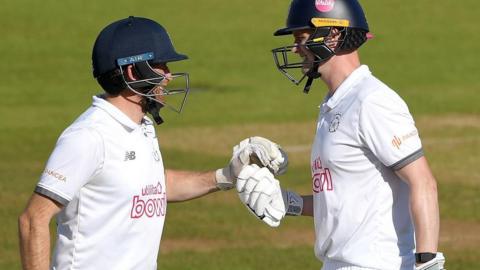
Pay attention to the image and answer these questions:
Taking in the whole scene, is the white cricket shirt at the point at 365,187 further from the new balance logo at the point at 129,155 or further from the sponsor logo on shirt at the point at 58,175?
the sponsor logo on shirt at the point at 58,175

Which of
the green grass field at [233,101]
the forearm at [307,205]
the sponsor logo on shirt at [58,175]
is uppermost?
the sponsor logo on shirt at [58,175]

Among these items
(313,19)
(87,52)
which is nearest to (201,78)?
(87,52)

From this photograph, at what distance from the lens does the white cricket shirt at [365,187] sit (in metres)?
7.02

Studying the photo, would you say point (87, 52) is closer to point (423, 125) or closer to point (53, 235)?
point (423, 125)

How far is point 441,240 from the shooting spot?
15.3 m

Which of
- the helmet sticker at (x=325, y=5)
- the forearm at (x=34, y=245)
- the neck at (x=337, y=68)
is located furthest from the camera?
the helmet sticker at (x=325, y=5)

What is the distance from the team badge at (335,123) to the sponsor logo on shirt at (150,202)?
3.22 ft

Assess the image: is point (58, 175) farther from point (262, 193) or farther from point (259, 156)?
point (259, 156)

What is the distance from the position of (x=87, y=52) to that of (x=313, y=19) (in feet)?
115

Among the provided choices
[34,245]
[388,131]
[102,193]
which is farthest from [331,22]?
[34,245]

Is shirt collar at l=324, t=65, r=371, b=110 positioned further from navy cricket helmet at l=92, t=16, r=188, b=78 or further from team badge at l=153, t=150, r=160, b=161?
team badge at l=153, t=150, r=160, b=161

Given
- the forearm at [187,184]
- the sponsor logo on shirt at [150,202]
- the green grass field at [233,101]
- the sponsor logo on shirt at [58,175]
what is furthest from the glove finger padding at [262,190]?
the green grass field at [233,101]

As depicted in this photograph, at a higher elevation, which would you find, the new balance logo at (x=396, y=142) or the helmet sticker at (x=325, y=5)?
the helmet sticker at (x=325, y=5)

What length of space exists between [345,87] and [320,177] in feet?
1.69
